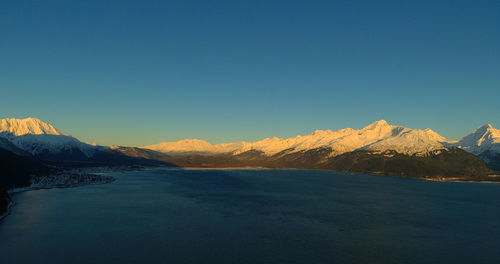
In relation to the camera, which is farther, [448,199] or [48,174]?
[48,174]

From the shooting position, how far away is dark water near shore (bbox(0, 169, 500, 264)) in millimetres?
60875

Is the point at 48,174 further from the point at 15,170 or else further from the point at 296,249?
the point at 296,249

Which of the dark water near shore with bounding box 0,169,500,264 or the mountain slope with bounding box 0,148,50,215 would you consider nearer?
the dark water near shore with bounding box 0,169,500,264

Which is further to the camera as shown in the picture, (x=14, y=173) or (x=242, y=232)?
(x=14, y=173)

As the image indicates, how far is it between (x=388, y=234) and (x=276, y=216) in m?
32.8

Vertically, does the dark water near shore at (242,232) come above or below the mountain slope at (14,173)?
below

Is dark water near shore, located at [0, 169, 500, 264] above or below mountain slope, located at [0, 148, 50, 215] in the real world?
below

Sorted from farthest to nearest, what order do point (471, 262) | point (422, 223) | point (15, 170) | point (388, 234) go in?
1. point (15, 170)
2. point (422, 223)
3. point (388, 234)
4. point (471, 262)

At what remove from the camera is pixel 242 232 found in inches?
3059

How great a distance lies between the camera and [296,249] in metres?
64.8

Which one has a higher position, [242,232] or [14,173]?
[14,173]

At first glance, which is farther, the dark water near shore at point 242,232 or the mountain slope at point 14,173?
the mountain slope at point 14,173

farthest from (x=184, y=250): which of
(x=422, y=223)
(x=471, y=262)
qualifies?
(x=422, y=223)

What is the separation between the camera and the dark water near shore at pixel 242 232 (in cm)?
6088
